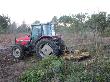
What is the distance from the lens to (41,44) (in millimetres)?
13492

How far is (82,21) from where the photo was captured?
29.5 metres

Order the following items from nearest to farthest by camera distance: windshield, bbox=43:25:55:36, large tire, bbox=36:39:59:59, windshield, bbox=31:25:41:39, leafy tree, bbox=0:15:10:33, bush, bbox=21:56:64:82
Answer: bush, bbox=21:56:64:82, large tire, bbox=36:39:59:59, windshield, bbox=43:25:55:36, windshield, bbox=31:25:41:39, leafy tree, bbox=0:15:10:33

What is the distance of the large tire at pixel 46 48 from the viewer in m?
13.2

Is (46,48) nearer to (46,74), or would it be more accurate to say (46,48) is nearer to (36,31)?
(36,31)

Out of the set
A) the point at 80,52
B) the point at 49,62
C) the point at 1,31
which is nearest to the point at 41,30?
the point at 80,52

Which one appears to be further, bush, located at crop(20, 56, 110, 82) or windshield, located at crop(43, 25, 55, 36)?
windshield, located at crop(43, 25, 55, 36)

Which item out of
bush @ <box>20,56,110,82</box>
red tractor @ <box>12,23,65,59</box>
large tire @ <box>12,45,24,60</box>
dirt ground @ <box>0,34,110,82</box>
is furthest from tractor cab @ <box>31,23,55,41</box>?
bush @ <box>20,56,110,82</box>

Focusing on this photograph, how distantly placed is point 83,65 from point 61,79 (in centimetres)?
172

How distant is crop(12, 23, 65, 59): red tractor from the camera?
13352 millimetres

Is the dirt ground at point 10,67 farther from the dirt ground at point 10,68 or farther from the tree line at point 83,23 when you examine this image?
the tree line at point 83,23

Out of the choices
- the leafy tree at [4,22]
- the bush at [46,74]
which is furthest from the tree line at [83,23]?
the bush at [46,74]

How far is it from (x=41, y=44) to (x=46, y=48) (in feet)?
1.16

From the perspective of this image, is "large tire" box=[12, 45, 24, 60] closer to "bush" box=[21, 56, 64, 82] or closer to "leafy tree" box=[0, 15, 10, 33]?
"bush" box=[21, 56, 64, 82]

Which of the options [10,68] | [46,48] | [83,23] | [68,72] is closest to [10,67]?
[10,68]
